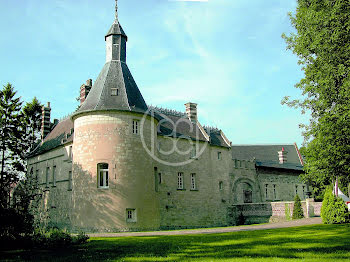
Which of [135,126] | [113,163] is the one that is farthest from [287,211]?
[113,163]

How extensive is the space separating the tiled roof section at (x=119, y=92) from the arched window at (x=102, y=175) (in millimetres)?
3441

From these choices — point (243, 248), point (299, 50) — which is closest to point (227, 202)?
point (299, 50)

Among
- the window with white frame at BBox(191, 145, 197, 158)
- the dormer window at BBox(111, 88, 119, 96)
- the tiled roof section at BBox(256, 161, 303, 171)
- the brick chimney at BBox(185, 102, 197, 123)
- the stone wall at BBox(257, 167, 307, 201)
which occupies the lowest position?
the stone wall at BBox(257, 167, 307, 201)

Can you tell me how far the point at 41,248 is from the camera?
442 inches

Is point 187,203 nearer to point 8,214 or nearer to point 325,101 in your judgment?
point 325,101

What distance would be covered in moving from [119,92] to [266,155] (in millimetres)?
21197

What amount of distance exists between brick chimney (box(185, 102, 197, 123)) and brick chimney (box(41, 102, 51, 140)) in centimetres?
1344

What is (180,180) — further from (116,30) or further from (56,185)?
(116,30)

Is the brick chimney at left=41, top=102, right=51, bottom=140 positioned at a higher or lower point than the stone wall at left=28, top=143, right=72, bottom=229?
higher

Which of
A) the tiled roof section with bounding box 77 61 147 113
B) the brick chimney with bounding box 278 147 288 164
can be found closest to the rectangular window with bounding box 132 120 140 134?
the tiled roof section with bounding box 77 61 147 113

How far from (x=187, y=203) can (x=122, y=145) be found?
825 cm

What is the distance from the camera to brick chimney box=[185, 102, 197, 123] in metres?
30.9

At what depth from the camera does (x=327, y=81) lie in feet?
49.1

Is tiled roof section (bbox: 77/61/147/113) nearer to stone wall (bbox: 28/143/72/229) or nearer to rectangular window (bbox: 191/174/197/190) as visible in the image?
stone wall (bbox: 28/143/72/229)
